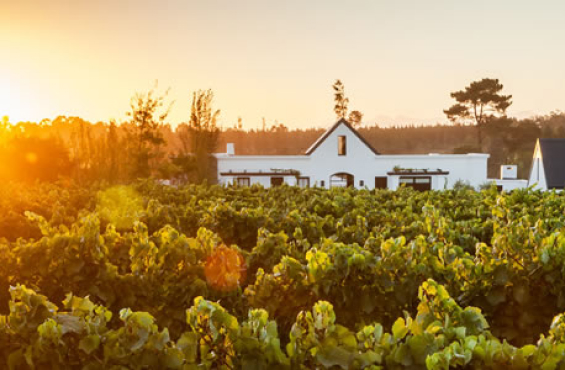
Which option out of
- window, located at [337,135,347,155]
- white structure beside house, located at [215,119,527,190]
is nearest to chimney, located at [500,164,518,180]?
white structure beside house, located at [215,119,527,190]

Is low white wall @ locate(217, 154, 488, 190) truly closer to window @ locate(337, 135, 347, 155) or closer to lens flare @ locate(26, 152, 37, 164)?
window @ locate(337, 135, 347, 155)

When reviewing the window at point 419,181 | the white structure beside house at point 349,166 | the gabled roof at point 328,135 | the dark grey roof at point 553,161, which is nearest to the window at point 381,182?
the white structure beside house at point 349,166

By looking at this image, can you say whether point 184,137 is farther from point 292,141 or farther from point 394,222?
point 292,141

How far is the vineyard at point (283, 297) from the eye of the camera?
410cm

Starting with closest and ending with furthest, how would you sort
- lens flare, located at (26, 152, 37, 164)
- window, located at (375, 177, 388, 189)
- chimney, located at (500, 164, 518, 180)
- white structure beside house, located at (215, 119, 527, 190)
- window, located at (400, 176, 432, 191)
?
1. lens flare, located at (26, 152, 37, 164)
2. window, located at (400, 176, 432, 191)
3. white structure beside house, located at (215, 119, 527, 190)
4. window, located at (375, 177, 388, 189)
5. chimney, located at (500, 164, 518, 180)

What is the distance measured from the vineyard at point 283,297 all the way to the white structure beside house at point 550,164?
32.4 m

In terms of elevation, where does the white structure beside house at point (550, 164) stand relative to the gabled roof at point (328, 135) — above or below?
below

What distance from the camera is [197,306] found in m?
4.26

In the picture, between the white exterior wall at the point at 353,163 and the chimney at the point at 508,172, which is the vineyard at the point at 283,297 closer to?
the white exterior wall at the point at 353,163

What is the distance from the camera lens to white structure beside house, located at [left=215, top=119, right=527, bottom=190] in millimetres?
43375

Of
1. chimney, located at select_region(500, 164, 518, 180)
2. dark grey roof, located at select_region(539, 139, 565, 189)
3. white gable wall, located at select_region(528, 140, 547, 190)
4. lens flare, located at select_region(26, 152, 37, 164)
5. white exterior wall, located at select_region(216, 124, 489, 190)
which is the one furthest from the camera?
chimney, located at select_region(500, 164, 518, 180)

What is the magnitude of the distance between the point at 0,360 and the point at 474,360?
4.00 m

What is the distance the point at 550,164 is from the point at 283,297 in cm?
4173

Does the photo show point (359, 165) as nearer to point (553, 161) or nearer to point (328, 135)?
point (328, 135)
